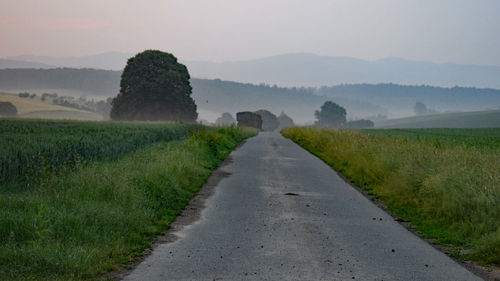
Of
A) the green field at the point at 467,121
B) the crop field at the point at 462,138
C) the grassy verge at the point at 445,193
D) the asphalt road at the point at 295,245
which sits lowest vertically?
the asphalt road at the point at 295,245

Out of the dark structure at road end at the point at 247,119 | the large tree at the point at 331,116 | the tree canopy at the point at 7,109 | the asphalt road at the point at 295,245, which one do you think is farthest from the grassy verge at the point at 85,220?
the large tree at the point at 331,116

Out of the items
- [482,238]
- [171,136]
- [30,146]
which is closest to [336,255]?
[482,238]

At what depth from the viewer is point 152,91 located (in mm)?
72875

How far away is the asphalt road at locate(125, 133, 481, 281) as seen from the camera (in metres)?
7.30

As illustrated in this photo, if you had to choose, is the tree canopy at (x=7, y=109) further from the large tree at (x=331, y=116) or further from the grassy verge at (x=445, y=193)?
the large tree at (x=331, y=116)

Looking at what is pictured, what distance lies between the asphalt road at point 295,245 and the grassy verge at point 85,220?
0.72 m

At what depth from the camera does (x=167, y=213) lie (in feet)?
39.5

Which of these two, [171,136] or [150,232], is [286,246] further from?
[171,136]

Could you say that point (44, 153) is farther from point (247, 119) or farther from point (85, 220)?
point (247, 119)

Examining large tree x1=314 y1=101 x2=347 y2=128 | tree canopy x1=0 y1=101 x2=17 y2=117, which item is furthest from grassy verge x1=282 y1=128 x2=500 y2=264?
large tree x1=314 y1=101 x2=347 y2=128

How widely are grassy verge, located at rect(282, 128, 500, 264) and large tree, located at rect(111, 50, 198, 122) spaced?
185 feet

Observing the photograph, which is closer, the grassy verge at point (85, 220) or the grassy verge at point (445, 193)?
the grassy verge at point (85, 220)

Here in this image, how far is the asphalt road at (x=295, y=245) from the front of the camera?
7.30 metres

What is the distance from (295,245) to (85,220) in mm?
3866
